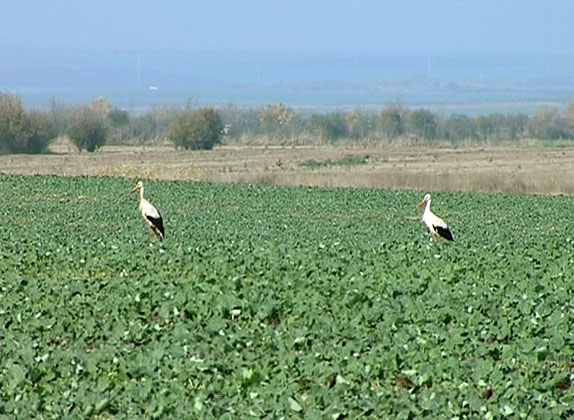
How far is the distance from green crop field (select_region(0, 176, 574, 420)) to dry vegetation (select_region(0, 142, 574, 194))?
25.5 m

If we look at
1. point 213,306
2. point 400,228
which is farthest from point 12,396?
point 400,228

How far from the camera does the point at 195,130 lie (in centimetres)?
8925

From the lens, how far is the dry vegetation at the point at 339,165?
48.8 metres

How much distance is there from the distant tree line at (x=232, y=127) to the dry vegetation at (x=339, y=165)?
153 centimetres

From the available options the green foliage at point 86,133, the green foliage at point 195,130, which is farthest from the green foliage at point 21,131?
the green foliage at point 195,130

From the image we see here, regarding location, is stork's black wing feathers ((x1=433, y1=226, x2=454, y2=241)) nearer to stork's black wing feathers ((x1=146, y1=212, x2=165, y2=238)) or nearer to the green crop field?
the green crop field

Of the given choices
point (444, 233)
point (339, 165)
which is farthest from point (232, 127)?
point (444, 233)

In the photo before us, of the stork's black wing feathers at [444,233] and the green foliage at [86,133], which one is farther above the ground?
the stork's black wing feathers at [444,233]

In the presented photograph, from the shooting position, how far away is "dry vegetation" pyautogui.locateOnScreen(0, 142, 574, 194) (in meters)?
48.8

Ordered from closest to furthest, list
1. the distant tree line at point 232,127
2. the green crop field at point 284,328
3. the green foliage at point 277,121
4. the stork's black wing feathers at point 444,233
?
the green crop field at point 284,328
the stork's black wing feathers at point 444,233
the distant tree line at point 232,127
the green foliage at point 277,121

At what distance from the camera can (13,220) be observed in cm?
3005

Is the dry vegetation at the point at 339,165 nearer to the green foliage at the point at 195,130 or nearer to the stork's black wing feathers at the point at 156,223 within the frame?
the green foliage at the point at 195,130

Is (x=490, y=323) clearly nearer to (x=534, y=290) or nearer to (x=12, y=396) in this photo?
(x=534, y=290)

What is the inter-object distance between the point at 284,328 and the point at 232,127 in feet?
363
